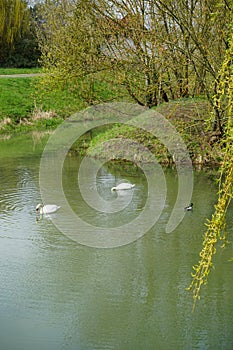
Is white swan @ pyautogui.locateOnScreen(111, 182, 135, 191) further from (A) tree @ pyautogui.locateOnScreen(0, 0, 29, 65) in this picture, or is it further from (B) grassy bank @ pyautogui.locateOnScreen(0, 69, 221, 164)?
(A) tree @ pyautogui.locateOnScreen(0, 0, 29, 65)

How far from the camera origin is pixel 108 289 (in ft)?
19.3

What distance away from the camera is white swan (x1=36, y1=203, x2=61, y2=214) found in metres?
8.53

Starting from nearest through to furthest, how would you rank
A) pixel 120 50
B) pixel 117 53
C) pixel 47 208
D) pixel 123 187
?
1. pixel 47 208
2. pixel 123 187
3. pixel 120 50
4. pixel 117 53

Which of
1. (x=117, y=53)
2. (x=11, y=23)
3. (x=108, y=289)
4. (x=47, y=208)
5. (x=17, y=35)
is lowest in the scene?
(x=108, y=289)

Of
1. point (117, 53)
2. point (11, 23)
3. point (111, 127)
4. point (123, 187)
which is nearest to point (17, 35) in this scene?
point (11, 23)

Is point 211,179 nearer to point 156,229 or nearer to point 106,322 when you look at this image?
point 156,229

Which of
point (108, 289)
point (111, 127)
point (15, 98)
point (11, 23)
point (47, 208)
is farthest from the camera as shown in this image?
point (11, 23)

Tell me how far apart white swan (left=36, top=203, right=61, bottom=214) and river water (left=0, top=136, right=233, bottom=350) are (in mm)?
113

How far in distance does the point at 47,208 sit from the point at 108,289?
2.86 m

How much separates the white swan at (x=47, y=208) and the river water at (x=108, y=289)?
11 centimetres

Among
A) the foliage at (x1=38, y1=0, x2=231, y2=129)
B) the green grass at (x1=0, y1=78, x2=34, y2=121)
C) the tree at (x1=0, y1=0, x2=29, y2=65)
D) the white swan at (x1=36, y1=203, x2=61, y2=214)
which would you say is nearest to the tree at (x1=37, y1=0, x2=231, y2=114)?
the foliage at (x1=38, y1=0, x2=231, y2=129)

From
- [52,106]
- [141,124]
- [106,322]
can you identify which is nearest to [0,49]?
[52,106]

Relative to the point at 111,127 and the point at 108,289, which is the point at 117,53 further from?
the point at 108,289

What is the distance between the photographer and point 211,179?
35.1 ft
